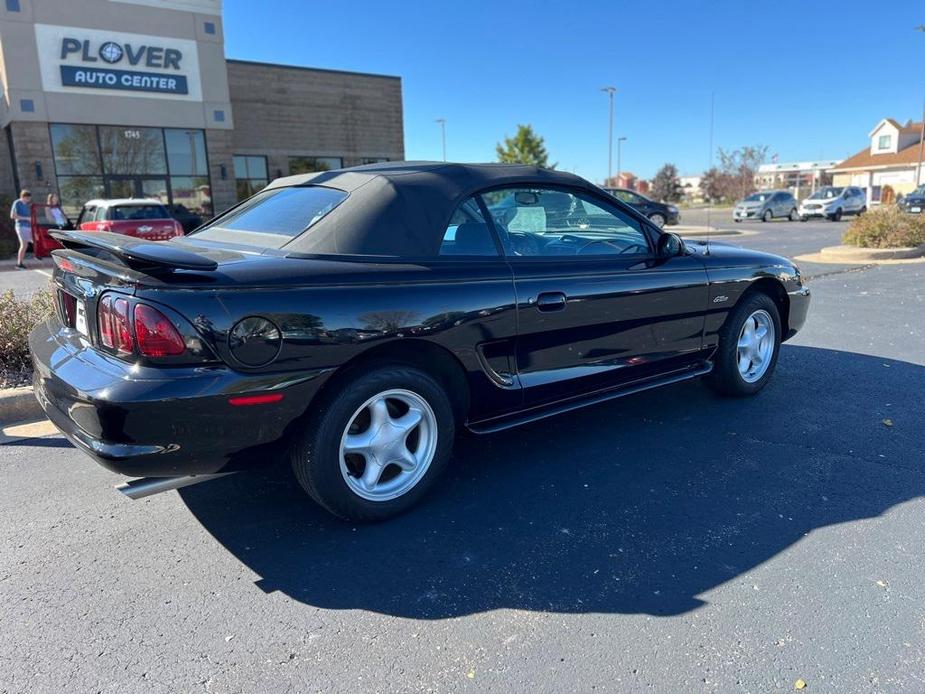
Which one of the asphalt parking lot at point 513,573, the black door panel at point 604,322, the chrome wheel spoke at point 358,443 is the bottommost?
the asphalt parking lot at point 513,573

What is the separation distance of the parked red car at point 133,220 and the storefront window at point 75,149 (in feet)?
21.7

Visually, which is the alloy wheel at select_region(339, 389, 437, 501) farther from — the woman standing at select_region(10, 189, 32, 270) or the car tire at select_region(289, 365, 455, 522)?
the woman standing at select_region(10, 189, 32, 270)

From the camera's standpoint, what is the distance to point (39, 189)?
19.7 metres

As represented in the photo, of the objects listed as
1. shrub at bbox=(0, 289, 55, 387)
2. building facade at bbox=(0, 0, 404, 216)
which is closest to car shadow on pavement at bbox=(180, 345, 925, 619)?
shrub at bbox=(0, 289, 55, 387)

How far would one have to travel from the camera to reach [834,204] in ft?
96.4

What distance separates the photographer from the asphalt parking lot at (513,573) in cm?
218

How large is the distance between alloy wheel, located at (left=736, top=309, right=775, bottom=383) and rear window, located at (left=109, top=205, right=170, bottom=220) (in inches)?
530

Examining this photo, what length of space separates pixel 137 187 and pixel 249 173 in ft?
17.7

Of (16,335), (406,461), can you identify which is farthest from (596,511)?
(16,335)

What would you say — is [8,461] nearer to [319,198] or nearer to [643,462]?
[319,198]

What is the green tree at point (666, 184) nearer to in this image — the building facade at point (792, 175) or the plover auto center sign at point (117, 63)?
the building facade at point (792, 175)

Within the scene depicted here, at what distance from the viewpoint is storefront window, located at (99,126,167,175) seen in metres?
20.6

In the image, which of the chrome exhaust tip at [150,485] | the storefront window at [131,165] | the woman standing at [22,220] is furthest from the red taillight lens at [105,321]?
the storefront window at [131,165]

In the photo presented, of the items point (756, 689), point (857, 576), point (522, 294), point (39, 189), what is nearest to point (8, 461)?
point (522, 294)
